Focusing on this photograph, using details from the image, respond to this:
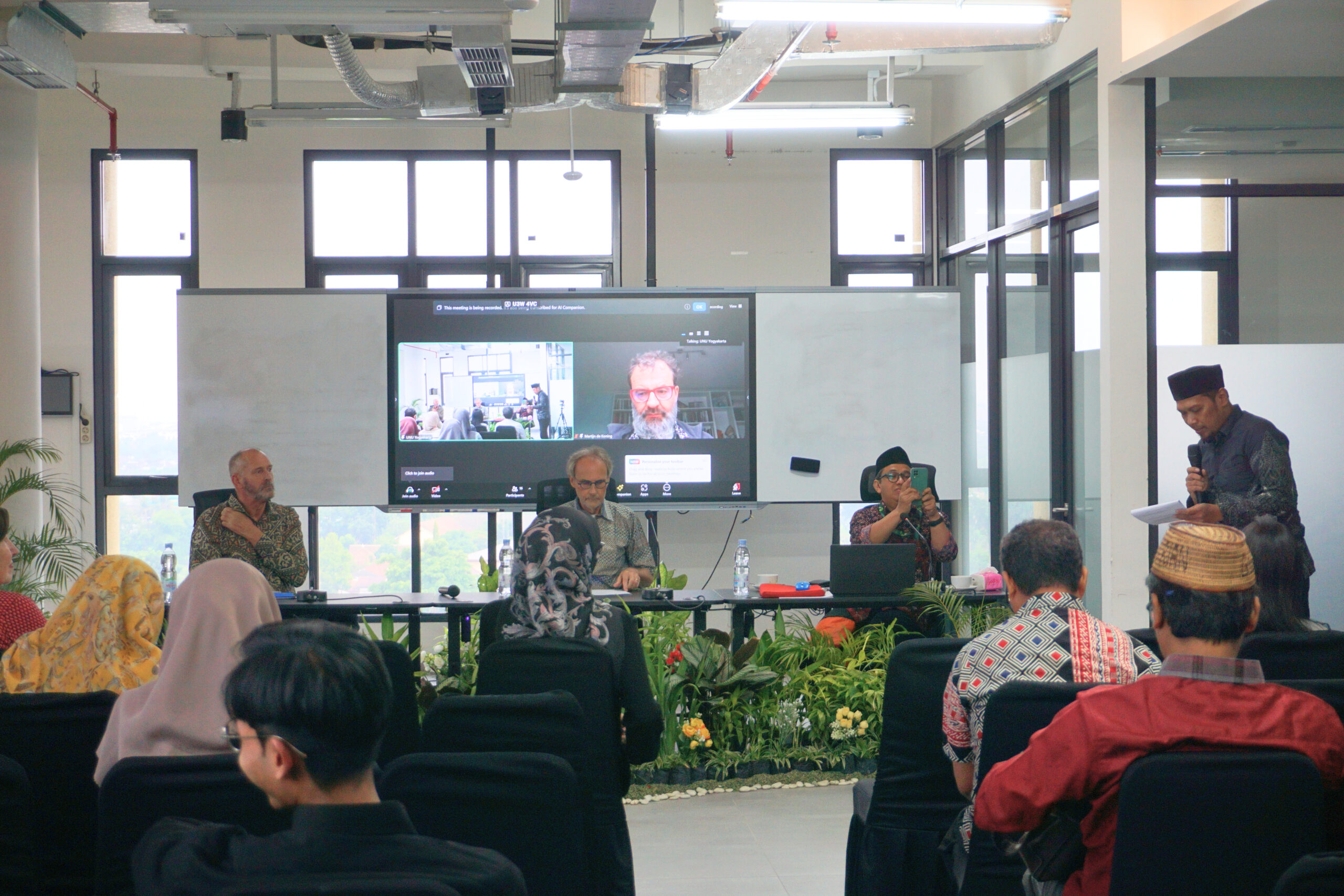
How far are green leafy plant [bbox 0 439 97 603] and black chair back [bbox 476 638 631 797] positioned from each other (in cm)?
399

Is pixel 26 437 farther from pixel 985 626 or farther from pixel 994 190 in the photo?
pixel 994 190

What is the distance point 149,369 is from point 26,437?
1154 mm

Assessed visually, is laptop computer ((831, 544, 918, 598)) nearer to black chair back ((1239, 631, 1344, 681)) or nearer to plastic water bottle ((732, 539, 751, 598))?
plastic water bottle ((732, 539, 751, 598))

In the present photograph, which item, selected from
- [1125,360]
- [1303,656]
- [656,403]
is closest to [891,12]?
[1125,360]

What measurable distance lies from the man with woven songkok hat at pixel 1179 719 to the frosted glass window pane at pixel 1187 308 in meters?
4.06

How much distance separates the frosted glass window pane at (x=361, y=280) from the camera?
7.89 meters

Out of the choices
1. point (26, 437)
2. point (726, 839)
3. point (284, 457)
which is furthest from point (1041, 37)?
point (26, 437)

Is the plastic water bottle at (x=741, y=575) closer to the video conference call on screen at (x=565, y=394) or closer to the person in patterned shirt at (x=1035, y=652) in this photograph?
the video conference call on screen at (x=565, y=394)

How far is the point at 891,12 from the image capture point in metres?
4.56

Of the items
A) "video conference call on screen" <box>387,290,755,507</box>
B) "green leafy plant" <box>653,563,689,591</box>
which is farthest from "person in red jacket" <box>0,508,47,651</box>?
"video conference call on screen" <box>387,290,755,507</box>

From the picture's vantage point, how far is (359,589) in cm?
780

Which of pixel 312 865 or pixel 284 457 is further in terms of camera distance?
pixel 284 457

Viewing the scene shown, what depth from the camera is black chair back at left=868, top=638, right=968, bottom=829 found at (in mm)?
2660

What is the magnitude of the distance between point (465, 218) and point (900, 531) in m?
4.05
